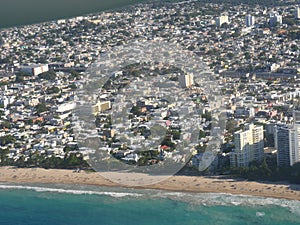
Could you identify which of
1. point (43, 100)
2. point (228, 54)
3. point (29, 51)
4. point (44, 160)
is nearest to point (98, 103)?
point (43, 100)

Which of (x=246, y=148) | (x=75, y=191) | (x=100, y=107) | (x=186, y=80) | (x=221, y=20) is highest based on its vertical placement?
(x=221, y=20)

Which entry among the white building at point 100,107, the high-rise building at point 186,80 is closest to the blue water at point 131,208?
the white building at point 100,107

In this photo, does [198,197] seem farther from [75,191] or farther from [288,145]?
[75,191]

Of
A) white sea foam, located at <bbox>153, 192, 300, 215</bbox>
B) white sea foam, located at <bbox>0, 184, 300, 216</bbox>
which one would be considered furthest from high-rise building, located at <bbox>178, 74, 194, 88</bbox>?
white sea foam, located at <bbox>153, 192, 300, 215</bbox>

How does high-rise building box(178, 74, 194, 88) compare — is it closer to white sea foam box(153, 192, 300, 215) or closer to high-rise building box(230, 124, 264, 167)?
high-rise building box(230, 124, 264, 167)

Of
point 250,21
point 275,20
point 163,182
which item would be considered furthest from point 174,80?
point 250,21

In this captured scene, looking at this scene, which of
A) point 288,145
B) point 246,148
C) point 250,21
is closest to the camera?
point 288,145
